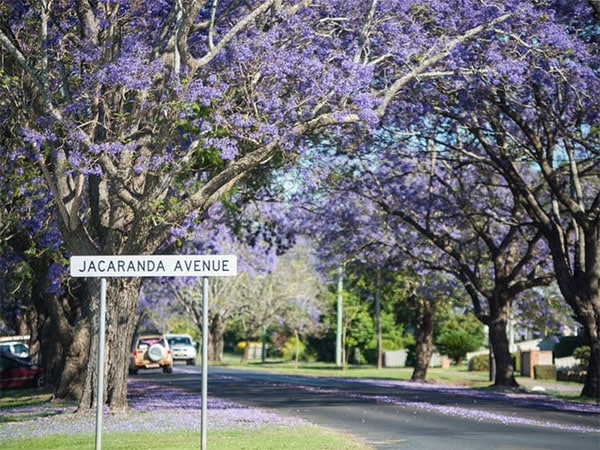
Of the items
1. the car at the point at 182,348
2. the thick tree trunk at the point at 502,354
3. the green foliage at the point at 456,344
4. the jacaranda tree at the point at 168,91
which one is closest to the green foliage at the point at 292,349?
the green foliage at the point at 456,344

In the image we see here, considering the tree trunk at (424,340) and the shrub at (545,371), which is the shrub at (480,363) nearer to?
the shrub at (545,371)

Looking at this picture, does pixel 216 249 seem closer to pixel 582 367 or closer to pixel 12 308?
pixel 12 308

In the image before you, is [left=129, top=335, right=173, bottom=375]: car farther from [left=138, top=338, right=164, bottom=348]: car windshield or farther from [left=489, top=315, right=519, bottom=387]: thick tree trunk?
[left=489, top=315, right=519, bottom=387]: thick tree trunk

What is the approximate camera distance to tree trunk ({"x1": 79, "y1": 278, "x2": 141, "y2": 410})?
20.1 meters

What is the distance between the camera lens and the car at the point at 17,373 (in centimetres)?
3700

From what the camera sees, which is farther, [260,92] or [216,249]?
[216,249]

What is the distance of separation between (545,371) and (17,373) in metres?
23.1

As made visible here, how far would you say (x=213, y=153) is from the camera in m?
19.0

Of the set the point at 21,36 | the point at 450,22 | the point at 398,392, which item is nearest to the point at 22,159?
the point at 21,36

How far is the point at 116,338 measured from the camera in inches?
797

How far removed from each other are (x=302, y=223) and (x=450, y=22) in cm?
1647

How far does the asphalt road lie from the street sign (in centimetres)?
444

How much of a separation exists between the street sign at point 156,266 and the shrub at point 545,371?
118 ft

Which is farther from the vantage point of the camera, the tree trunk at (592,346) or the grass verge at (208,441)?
the tree trunk at (592,346)
